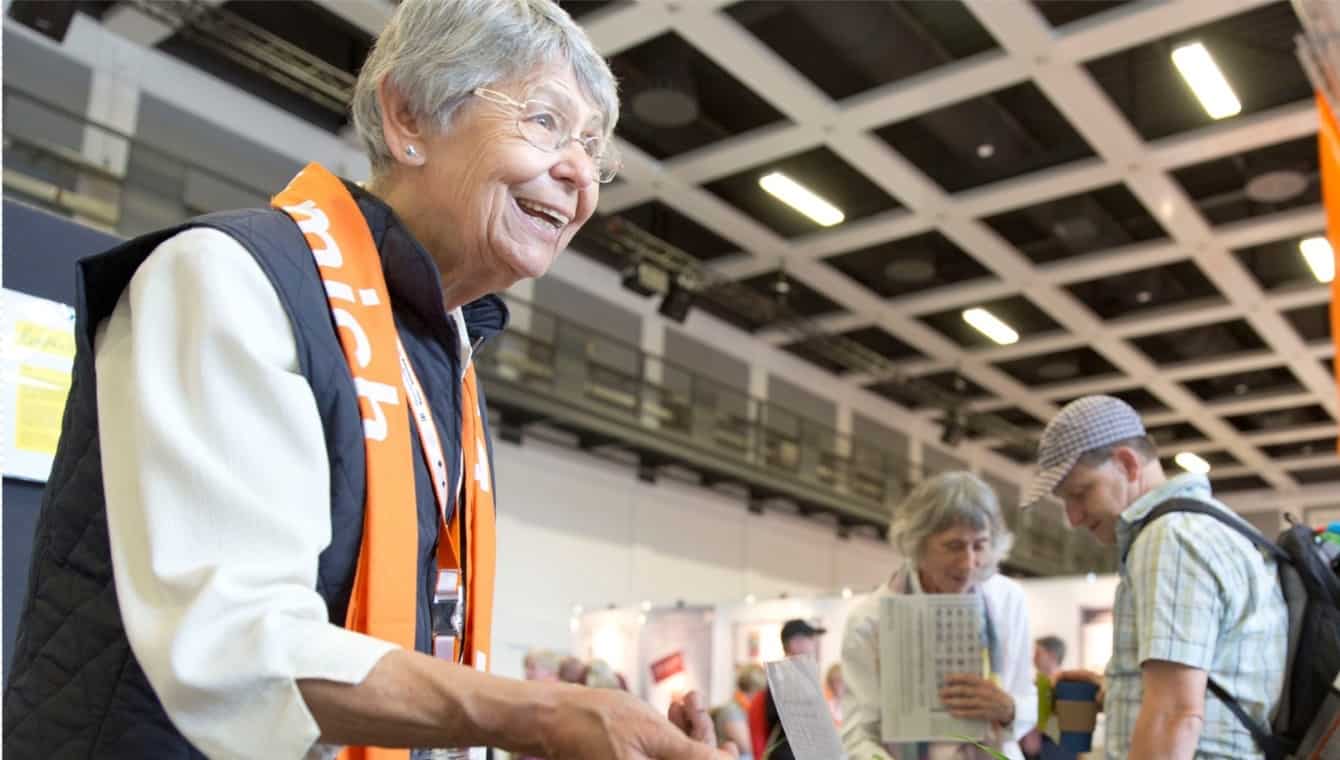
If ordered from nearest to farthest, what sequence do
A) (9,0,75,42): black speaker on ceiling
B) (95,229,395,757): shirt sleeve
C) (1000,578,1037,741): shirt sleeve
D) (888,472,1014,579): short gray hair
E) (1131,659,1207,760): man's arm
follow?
(95,229,395,757): shirt sleeve → (1131,659,1207,760): man's arm → (1000,578,1037,741): shirt sleeve → (888,472,1014,579): short gray hair → (9,0,75,42): black speaker on ceiling

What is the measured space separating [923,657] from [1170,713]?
2.43ft

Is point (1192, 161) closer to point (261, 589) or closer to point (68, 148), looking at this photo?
point (68, 148)

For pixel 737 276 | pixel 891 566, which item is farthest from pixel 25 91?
pixel 891 566

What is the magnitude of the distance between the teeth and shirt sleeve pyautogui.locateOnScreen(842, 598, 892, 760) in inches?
78.3

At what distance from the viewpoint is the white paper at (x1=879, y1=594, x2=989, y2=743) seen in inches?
115

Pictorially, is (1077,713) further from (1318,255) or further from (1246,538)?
(1318,255)

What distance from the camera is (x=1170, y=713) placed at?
2.29 m

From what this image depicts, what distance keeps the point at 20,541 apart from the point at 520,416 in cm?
1211

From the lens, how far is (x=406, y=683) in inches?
33.3

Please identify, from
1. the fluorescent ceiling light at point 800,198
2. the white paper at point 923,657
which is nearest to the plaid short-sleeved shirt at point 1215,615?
the white paper at point 923,657

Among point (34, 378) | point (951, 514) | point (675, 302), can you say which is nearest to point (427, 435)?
point (34, 378)

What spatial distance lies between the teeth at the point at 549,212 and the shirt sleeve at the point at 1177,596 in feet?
5.20

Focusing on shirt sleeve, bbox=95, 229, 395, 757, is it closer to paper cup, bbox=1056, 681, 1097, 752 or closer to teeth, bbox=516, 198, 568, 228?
teeth, bbox=516, 198, 568, 228

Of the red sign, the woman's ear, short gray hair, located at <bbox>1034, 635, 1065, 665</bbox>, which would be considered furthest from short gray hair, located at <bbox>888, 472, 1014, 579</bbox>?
the red sign
